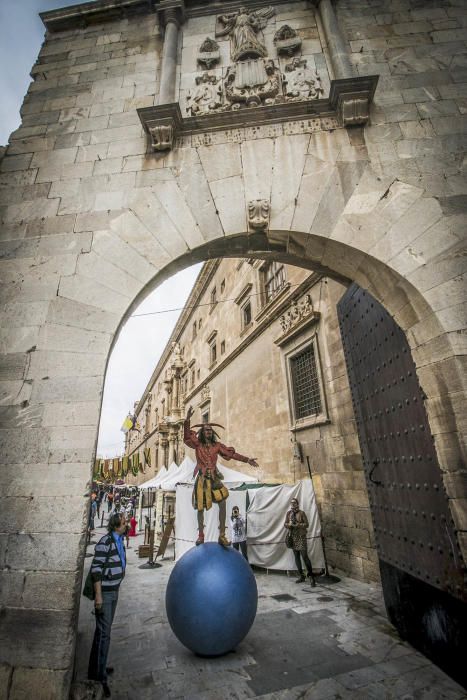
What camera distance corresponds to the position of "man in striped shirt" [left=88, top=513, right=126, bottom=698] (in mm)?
3188

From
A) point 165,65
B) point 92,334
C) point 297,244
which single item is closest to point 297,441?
point 297,244

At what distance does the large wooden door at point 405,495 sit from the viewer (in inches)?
124

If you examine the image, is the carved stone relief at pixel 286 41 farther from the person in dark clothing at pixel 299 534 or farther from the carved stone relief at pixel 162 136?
the person in dark clothing at pixel 299 534

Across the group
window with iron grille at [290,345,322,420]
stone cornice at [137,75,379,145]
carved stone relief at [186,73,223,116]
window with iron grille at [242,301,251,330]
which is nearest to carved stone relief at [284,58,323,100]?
stone cornice at [137,75,379,145]

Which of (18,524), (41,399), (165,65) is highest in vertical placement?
(165,65)

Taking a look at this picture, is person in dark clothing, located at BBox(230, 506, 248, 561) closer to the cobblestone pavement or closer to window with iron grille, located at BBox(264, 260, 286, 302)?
the cobblestone pavement

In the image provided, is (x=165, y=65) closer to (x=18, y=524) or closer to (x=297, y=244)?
(x=297, y=244)

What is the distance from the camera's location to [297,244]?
4055 mm

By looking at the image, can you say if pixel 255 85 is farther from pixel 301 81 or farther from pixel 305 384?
pixel 305 384

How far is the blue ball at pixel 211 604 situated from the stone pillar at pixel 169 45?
5.89 metres

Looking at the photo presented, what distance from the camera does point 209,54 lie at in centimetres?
494


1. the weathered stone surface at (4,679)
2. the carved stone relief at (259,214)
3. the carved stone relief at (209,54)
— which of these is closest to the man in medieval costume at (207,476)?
the weathered stone surface at (4,679)

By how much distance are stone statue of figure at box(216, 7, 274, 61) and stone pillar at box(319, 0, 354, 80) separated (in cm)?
86

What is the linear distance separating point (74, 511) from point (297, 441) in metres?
7.33
